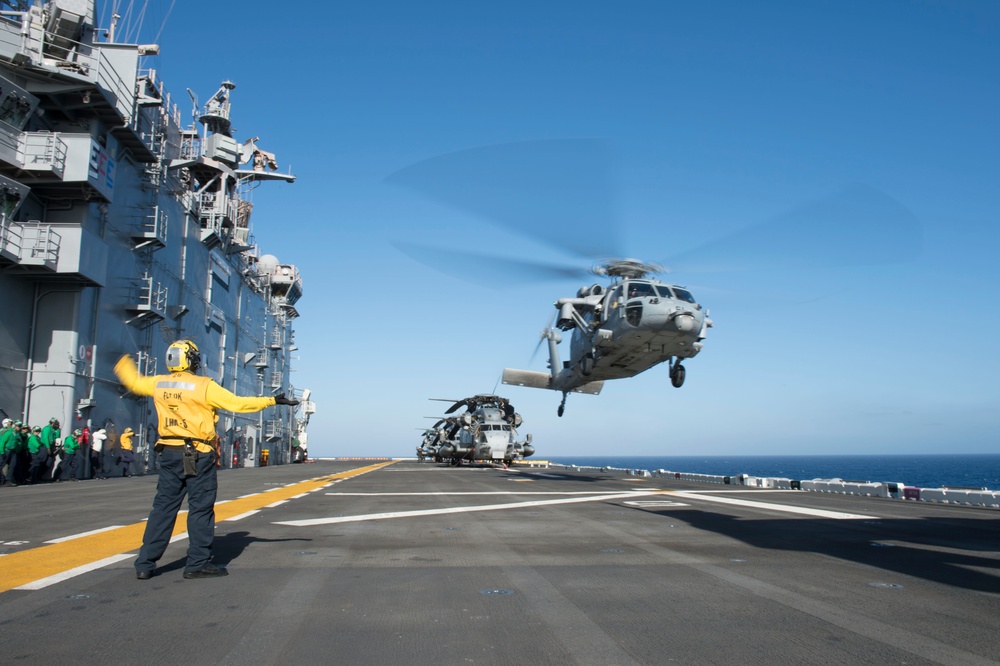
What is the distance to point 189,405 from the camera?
6.34 metres

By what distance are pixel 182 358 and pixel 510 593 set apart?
12.4 feet

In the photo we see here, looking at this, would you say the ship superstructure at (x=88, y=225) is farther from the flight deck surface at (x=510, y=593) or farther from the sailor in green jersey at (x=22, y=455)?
the flight deck surface at (x=510, y=593)

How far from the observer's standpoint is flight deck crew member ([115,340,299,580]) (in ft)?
20.0

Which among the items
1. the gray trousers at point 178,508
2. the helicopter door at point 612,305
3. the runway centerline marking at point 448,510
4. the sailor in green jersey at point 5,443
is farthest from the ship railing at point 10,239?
the gray trousers at point 178,508

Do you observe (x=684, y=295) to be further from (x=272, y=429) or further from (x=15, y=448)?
(x=272, y=429)

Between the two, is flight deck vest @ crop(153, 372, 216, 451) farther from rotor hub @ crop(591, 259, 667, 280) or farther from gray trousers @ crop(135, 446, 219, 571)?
rotor hub @ crop(591, 259, 667, 280)

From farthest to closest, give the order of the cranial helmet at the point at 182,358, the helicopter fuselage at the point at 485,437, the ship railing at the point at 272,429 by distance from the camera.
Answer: the ship railing at the point at 272,429 → the helicopter fuselage at the point at 485,437 → the cranial helmet at the point at 182,358

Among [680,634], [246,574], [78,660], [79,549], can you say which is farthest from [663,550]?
[79,549]

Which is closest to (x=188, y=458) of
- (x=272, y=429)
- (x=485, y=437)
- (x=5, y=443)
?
(x=5, y=443)

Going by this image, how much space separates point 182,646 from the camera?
13.3 feet

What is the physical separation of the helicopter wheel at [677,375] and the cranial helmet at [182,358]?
1551 centimetres

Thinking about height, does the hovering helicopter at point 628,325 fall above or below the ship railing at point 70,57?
below

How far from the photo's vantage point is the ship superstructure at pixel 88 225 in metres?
24.6

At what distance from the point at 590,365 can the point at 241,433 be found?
37.5 m
